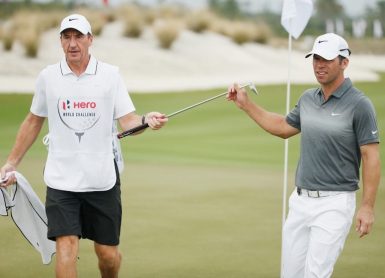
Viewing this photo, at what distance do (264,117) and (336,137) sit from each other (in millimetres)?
790

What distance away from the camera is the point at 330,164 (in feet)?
21.2

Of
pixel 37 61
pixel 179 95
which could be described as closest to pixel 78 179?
pixel 179 95

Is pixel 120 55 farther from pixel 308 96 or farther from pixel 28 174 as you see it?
pixel 308 96

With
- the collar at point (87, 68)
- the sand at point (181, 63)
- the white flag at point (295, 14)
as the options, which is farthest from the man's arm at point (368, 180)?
the sand at point (181, 63)

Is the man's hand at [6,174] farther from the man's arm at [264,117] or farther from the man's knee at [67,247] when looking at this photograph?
the man's arm at [264,117]

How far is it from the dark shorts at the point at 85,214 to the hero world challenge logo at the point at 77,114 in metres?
0.44

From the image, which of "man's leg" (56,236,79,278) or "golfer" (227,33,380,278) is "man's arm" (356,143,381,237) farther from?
"man's leg" (56,236,79,278)

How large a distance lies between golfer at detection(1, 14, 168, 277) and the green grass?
5.21 ft

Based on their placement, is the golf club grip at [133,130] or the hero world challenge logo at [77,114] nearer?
the hero world challenge logo at [77,114]

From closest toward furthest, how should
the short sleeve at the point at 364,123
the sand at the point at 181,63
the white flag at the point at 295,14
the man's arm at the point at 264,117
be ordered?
the short sleeve at the point at 364,123 → the man's arm at the point at 264,117 → the white flag at the point at 295,14 → the sand at the point at 181,63

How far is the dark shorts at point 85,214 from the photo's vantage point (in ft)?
22.2

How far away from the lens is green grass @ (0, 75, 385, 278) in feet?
28.1

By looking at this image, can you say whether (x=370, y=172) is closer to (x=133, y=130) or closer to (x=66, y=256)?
(x=133, y=130)

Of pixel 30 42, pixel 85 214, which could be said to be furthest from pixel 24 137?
pixel 30 42
